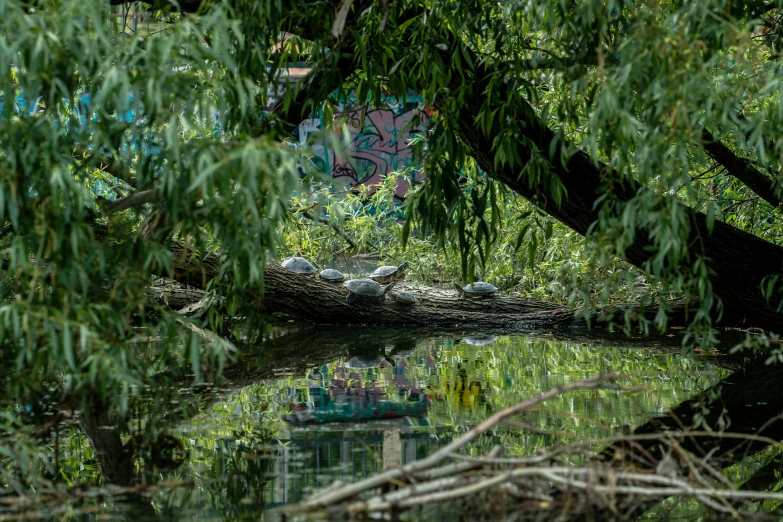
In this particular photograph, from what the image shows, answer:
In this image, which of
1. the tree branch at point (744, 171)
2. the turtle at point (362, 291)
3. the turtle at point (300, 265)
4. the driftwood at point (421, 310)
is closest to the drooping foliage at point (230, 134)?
the tree branch at point (744, 171)

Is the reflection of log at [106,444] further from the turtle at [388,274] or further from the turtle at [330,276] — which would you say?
the turtle at [388,274]

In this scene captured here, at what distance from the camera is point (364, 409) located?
4496mm

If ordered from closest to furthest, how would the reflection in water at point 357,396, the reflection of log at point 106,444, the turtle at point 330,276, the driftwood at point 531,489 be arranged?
the driftwood at point 531,489 → the reflection of log at point 106,444 → the reflection in water at point 357,396 → the turtle at point 330,276

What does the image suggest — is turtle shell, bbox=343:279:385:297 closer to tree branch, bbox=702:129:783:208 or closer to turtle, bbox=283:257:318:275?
turtle, bbox=283:257:318:275

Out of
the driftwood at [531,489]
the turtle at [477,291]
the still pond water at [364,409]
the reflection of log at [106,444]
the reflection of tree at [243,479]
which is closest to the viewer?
the driftwood at [531,489]

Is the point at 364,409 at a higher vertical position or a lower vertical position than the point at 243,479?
higher

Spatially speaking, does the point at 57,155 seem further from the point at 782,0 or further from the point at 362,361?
the point at 362,361

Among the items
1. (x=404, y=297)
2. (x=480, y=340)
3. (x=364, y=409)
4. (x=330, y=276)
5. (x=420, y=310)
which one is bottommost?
(x=364, y=409)

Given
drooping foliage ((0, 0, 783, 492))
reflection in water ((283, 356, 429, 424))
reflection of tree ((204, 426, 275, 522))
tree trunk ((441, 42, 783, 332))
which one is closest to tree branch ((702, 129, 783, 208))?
tree trunk ((441, 42, 783, 332))

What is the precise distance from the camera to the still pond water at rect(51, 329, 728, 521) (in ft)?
10.7

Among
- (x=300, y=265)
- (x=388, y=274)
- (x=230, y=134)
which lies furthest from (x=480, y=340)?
(x=230, y=134)

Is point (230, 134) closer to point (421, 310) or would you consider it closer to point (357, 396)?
point (357, 396)

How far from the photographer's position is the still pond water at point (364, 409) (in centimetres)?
326

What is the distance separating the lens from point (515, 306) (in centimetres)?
777
